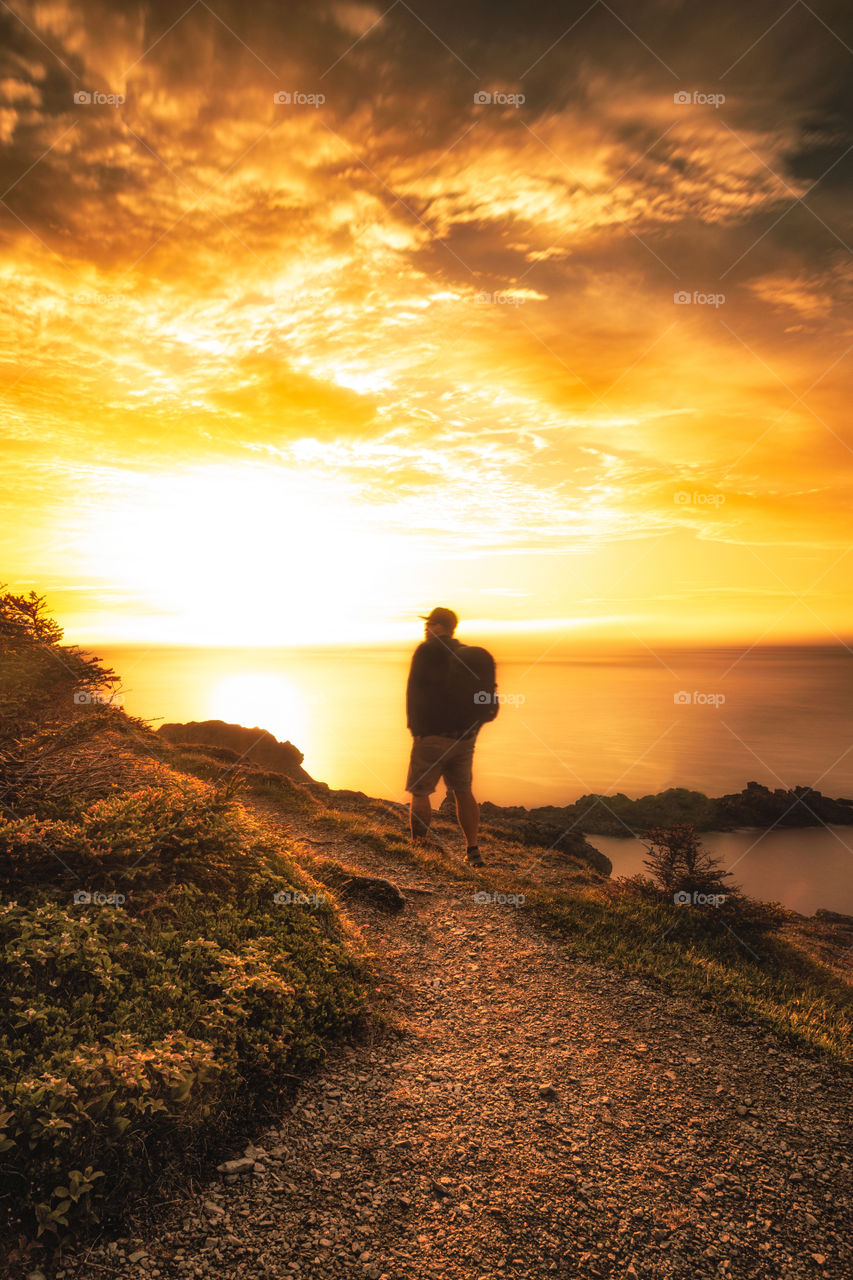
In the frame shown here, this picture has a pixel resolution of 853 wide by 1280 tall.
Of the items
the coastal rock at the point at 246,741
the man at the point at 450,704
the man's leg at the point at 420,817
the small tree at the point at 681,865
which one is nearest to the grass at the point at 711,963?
the small tree at the point at 681,865

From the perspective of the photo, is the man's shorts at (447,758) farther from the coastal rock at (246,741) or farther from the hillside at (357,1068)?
the coastal rock at (246,741)

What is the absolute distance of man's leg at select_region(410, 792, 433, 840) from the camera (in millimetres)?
12527

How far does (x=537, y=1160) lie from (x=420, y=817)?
26.7 ft

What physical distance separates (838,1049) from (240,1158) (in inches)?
Result: 226

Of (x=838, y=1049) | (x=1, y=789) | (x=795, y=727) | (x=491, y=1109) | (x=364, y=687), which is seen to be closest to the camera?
(x=491, y=1109)

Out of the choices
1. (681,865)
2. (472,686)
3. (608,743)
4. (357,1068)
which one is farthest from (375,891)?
(608,743)

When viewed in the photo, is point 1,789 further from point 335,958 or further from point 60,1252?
point 60,1252

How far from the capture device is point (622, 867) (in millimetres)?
19734

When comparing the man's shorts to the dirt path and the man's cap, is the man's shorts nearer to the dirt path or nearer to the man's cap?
the man's cap

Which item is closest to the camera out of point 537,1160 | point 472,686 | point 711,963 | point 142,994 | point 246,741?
point 537,1160

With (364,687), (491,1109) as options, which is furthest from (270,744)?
(364,687)

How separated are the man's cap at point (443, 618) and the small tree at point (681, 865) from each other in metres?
5.38

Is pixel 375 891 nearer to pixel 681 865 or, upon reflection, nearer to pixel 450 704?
pixel 450 704

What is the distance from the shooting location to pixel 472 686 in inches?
442
